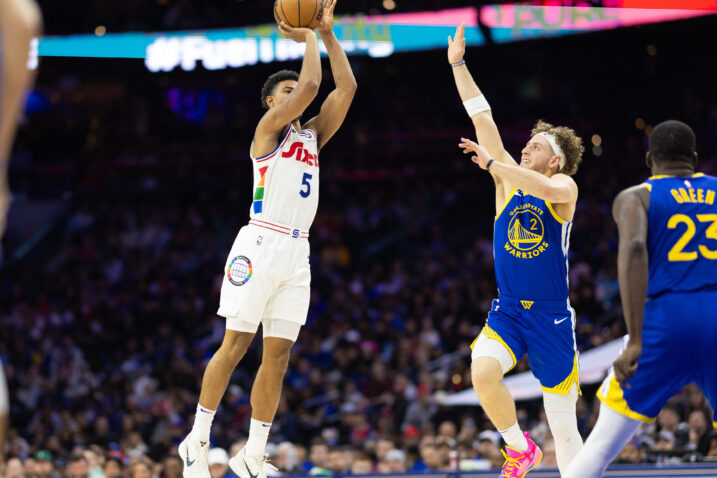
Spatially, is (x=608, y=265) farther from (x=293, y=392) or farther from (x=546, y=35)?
(x=293, y=392)

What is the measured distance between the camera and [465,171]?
22.4m

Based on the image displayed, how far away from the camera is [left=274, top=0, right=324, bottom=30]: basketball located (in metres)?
6.17

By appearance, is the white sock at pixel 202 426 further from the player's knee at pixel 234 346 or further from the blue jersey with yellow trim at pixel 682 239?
the blue jersey with yellow trim at pixel 682 239

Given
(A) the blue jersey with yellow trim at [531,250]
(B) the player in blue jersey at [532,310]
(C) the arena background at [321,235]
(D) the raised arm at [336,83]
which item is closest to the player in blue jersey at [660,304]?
(B) the player in blue jersey at [532,310]

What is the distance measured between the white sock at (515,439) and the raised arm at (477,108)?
Answer: 1.89 metres

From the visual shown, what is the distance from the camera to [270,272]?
19.5 ft

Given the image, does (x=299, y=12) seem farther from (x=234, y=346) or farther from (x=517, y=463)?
(x=517, y=463)

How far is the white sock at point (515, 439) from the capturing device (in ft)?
19.3

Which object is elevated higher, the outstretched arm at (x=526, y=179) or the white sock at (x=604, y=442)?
the outstretched arm at (x=526, y=179)

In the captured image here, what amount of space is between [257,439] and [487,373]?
1.62 m

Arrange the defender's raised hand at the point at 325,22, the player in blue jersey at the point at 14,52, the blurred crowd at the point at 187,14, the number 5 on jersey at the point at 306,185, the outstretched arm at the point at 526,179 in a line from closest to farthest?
the player in blue jersey at the point at 14,52 → the outstretched arm at the point at 526,179 → the number 5 on jersey at the point at 306,185 → the defender's raised hand at the point at 325,22 → the blurred crowd at the point at 187,14

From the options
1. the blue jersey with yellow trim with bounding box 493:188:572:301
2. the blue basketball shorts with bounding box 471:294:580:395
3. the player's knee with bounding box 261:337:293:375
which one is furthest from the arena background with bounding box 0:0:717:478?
the player's knee with bounding box 261:337:293:375

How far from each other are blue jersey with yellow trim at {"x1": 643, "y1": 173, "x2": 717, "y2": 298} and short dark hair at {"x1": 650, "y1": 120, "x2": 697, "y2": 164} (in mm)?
229

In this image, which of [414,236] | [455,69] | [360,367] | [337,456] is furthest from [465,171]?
[455,69]
